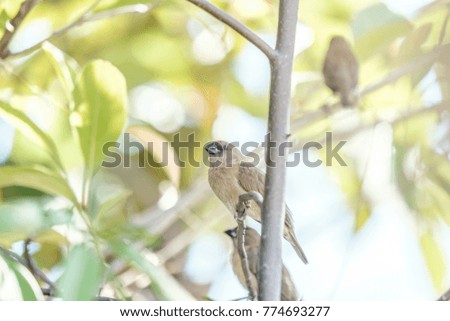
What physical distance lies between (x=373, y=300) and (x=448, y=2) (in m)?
0.41

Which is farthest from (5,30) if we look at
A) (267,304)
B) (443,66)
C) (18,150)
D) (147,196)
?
(443,66)

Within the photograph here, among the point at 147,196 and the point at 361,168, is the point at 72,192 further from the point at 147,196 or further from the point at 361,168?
the point at 361,168

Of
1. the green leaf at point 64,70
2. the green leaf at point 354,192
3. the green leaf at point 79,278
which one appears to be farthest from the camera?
the green leaf at point 354,192

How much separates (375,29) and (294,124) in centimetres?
17

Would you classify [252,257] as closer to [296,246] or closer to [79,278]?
[296,246]

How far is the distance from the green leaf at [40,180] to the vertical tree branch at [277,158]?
21cm

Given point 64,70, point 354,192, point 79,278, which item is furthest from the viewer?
point 354,192

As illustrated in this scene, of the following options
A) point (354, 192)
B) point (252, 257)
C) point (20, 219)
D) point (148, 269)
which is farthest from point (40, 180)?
point (354, 192)

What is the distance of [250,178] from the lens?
0.88m

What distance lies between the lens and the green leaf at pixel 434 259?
36.2 inches

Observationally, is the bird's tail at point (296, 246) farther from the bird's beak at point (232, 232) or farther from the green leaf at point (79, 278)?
the green leaf at point (79, 278)

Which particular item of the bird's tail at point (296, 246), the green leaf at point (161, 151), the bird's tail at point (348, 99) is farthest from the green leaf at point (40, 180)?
the bird's tail at point (348, 99)

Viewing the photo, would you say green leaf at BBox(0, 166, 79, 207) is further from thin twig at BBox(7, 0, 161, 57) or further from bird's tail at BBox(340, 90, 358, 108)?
bird's tail at BBox(340, 90, 358, 108)

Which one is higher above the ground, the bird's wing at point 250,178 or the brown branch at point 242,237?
the bird's wing at point 250,178
